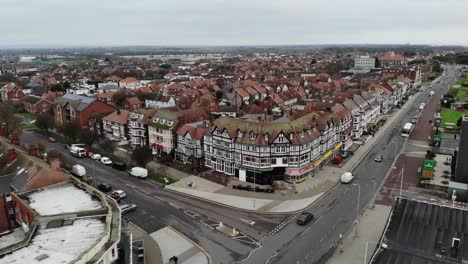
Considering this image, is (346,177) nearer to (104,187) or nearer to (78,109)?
(104,187)

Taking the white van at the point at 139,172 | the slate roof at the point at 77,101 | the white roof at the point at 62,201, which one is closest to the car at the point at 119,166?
the white van at the point at 139,172

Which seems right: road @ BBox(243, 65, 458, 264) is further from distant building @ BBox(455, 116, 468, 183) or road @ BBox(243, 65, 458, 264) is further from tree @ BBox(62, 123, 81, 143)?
tree @ BBox(62, 123, 81, 143)

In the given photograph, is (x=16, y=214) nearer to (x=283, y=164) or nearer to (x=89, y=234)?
(x=89, y=234)

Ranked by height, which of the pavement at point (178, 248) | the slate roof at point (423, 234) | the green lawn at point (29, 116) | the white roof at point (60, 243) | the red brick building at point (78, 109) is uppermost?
the red brick building at point (78, 109)

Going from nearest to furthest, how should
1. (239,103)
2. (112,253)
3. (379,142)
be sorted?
(112,253), (379,142), (239,103)

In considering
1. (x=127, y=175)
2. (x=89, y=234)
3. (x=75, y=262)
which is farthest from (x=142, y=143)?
(x=75, y=262)

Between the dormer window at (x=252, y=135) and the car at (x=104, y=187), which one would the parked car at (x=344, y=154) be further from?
the car at (x=104, y=187)

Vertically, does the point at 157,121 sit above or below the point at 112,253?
above
